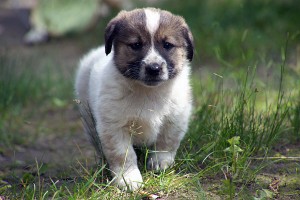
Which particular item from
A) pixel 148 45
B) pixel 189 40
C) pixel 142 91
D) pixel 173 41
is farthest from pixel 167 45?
pixel 142 91

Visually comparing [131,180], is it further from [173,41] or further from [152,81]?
[173,41]

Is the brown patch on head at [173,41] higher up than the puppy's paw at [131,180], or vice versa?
the brown patch on head at [173,41]

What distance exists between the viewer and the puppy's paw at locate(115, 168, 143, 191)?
384cm

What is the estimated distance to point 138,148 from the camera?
14.6ft

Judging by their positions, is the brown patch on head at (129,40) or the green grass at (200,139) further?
the brown patch on head at (129,40)

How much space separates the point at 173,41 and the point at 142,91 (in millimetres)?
452

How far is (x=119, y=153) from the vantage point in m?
4.07

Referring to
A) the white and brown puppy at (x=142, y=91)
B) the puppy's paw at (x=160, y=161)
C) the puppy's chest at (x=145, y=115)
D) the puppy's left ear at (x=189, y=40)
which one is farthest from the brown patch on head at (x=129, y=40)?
the puppy's paw at (x=160, y=161)

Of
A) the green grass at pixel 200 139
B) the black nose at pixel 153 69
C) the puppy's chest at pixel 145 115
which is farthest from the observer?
the puppy's chest at pixel 145 115

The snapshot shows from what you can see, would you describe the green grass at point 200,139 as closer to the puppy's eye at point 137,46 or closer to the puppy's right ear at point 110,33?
the puppy's eye at point 137,46

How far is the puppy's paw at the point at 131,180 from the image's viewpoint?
3.84 metres

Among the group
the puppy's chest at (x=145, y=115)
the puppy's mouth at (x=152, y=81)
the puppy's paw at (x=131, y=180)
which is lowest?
the puppy's paw at (x=131, y=180)

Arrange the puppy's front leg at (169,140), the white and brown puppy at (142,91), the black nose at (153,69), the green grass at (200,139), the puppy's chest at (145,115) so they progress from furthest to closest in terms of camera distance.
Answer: the puppy's front leg at (169,140) → the puppy's chest at (145,115) → the white and brown puppy at (142,91) → the black nose at (153,69) → the green grass at (200,139)

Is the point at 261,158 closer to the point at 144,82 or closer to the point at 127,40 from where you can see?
the point at 144,82
